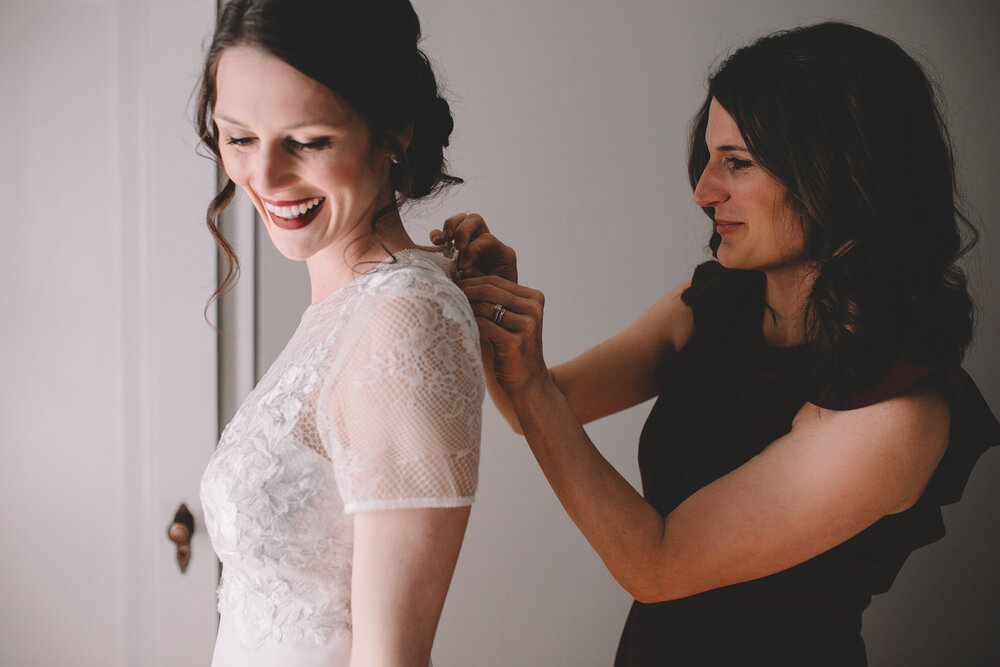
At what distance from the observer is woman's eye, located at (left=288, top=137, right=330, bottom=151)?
0.75 metres

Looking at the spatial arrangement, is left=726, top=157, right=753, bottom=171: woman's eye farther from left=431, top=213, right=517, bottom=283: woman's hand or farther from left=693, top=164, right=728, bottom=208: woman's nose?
left=431, top=213, right=517, bottom=283: woman's hand

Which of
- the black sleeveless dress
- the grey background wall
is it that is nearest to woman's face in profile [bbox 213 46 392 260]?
the black sleeveless dress

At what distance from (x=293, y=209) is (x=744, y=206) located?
0.64m

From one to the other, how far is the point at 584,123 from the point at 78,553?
5.24 ft

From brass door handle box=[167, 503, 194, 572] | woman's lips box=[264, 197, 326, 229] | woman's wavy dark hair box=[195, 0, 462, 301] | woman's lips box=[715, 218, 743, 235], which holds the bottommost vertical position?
brass door handle box=[167, 503, 194, 572]

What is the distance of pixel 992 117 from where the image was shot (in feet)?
5.76

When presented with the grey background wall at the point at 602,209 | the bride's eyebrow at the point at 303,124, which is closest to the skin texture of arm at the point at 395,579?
the bride's eyebrow at the point at 303,124

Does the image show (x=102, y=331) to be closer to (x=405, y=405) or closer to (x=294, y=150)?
(x=294, y=150)

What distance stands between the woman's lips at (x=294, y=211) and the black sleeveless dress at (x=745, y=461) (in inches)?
27.5

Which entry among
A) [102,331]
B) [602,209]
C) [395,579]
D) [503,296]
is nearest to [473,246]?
[503,296]

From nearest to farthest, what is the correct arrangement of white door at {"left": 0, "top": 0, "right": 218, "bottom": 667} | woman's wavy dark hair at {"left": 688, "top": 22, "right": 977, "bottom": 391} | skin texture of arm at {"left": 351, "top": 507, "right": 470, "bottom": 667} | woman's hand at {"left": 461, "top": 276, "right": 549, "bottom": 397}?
1. skin texture of arm at {"left": 351, "top": 507, "right": 470, "bottom": 667}
2. woman's hand at {"left": 461, "top": 276, "right": 549, "bottom": 397}
3. woman's wavy dark hair at {"left": 688, "top": 22, "right": 977, "bottom": 391}
4. white door at {"left": 0, "top": 0, "right": 218, "bottom": 667}

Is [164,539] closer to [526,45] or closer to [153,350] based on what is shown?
[153,350]

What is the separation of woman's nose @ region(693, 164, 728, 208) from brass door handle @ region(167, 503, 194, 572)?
4.56 feet

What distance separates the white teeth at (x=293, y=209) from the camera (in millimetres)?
797
